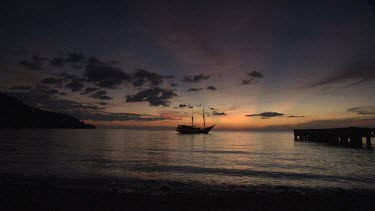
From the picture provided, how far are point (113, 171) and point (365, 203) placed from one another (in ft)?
58.6

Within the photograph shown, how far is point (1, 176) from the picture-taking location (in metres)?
17.5

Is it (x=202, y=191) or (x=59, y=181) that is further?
(x=59, y=181)

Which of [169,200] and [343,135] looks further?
[343,135]

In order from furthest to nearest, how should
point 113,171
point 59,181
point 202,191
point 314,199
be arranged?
1. point 113,171
2. point 59,181
3. point 202,191
4. point 314,199

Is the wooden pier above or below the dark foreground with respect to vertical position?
above

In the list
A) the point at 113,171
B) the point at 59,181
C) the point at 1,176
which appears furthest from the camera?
the point at 113,171

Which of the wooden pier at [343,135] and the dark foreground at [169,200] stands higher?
the wooden pier at [343,135]

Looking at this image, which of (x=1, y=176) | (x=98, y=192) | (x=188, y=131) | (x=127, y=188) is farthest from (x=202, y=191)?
(x=188, y=131)

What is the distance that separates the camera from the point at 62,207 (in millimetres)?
10016

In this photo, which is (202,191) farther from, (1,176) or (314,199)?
(1,176)

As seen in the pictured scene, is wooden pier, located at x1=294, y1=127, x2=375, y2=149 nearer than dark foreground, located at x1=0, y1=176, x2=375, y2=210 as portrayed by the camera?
No

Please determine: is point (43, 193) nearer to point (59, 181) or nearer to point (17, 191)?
point (17, 191)

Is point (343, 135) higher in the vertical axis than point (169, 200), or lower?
higher

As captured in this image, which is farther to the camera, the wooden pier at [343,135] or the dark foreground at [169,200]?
the wooden pier at [343,135]
